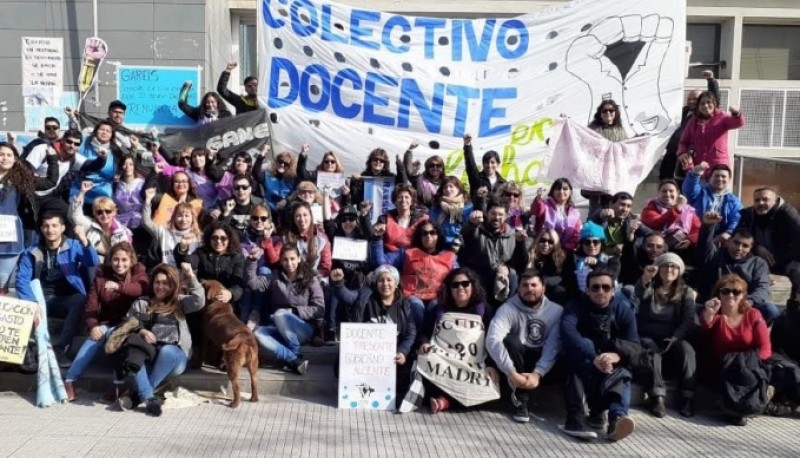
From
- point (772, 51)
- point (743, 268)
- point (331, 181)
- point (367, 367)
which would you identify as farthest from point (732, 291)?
point (772, 51)

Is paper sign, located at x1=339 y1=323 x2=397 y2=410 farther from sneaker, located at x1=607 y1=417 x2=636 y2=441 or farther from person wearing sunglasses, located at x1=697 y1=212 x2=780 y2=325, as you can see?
person wearing sunglasses, located at x1=697 y1=212 x2=780 y2=325

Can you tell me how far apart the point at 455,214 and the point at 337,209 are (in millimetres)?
1341

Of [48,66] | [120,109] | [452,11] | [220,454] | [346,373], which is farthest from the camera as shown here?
[452,11]

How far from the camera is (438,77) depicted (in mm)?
8883

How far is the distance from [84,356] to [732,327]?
480cm

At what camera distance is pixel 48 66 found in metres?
10.0

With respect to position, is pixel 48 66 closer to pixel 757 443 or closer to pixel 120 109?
pixel 120 109

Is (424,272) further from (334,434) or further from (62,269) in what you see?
(62,269)

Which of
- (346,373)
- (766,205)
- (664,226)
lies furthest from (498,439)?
(766,205)

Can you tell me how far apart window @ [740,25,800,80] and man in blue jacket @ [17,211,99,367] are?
36.0 ft

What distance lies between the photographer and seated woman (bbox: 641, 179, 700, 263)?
264 inches

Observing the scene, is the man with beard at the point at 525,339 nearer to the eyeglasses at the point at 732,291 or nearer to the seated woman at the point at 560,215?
the eyeglasses at the point at 732,291

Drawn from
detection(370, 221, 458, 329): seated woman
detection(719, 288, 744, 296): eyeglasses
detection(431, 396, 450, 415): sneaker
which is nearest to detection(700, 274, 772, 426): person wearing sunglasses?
detection(719, 288, 744, 296): eyeglasses

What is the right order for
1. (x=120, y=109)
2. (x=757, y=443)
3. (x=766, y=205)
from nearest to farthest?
(x=757, y=443) → (x=766, y=205) → (x=120, y=109)
